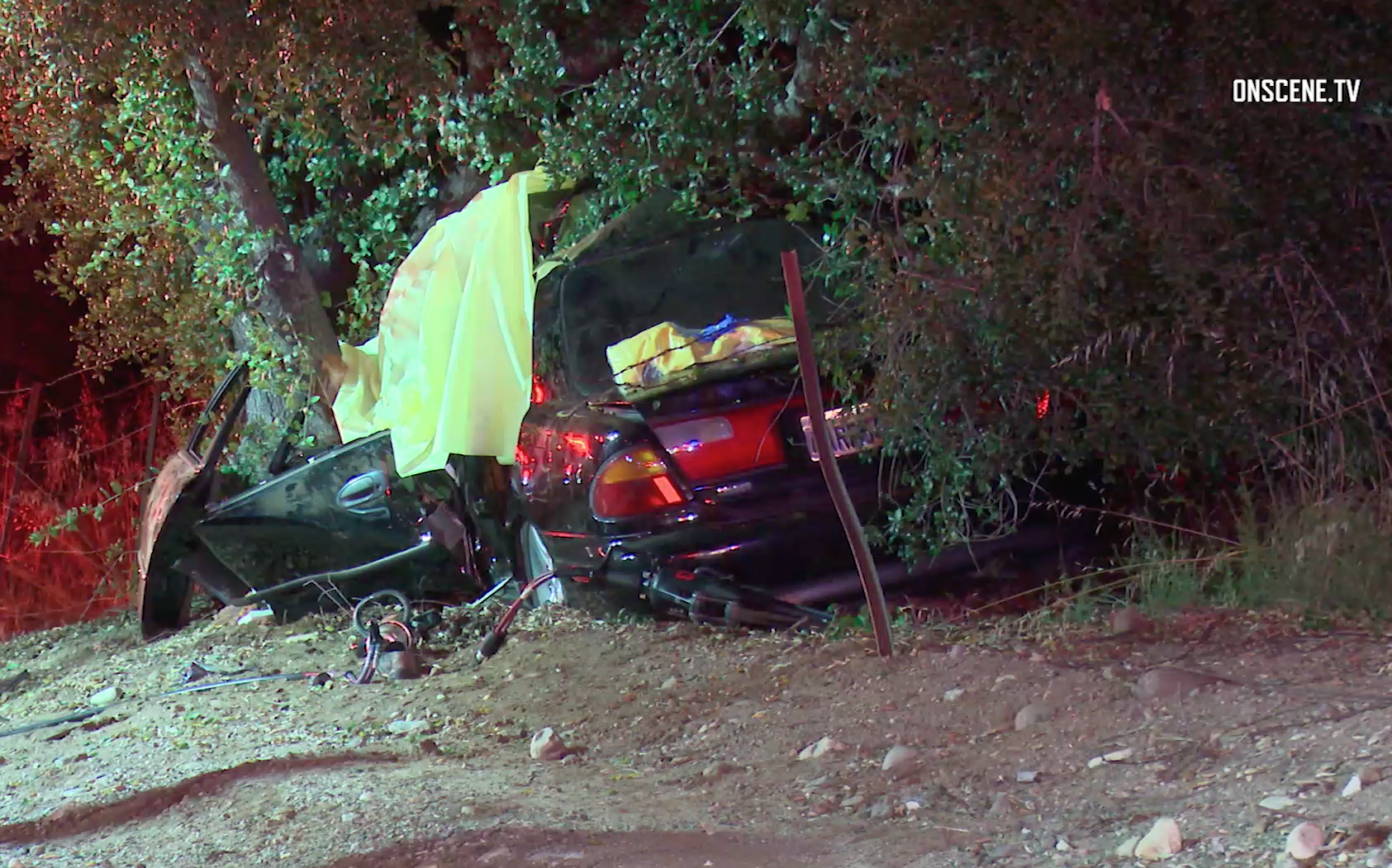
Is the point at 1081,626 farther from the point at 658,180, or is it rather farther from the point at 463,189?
the point at 463,189

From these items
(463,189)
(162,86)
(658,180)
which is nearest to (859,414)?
(658,180)

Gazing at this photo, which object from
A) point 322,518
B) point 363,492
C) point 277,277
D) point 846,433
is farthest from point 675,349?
point 277,277

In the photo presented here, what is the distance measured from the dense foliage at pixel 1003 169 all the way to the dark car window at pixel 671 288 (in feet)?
0.51

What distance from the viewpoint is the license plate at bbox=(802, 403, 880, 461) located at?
5.15 metres

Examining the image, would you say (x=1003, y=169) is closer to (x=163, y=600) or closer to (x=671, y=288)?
(x=671, y=288)

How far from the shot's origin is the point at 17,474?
11945 mm

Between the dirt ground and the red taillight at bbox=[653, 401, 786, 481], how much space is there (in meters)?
0.66

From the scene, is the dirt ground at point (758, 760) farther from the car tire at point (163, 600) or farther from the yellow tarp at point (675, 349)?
the car tire at point (163, 600)

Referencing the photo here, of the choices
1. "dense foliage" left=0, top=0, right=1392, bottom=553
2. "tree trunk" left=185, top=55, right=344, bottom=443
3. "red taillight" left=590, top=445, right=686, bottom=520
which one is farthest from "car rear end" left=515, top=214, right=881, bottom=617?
"tree trunk" left=185, top=55, right=344, bottom=443

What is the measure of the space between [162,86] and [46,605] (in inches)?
206

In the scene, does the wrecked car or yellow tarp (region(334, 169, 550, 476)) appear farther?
yellow tarp (region(334, 169, 550, 476))

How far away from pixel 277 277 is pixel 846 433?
155 inches
